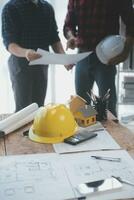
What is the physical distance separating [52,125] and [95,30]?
0.95 meters

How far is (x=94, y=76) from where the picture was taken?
6.97ft

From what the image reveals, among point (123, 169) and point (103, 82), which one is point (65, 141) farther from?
point (103, 82)

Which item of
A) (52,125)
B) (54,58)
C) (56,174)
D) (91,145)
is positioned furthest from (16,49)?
(56,174)

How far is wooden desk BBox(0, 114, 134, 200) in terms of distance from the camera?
1.17 m

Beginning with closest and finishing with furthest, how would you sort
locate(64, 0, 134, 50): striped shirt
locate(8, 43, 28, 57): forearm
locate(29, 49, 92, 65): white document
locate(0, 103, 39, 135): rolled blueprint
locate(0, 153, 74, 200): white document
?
locate(0, 153, 74, 200): white document → locate(0, 103, 39, 135): rolled blueprint → locate(29, 49, 92, 65): white document → locate(8, 43, 28, 57): forearm → locate(64, 0, 134, 50): striped shirt

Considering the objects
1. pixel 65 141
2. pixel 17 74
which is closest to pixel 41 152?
pixel 65 141

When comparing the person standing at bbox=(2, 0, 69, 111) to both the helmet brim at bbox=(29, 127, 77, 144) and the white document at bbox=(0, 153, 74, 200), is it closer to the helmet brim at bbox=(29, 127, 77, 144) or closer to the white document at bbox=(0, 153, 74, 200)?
the helmet brim at bbox=(29, 127, 77, 144)

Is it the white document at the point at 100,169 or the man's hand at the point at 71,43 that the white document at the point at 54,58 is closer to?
the man's hand at the point at 71,43

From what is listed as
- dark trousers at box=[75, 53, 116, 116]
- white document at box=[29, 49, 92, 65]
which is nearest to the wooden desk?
white document at box=[29, 49, 92, 65]

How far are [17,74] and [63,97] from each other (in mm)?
1014

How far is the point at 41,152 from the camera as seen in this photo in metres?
1.17

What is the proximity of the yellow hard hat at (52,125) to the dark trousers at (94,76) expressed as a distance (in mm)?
762

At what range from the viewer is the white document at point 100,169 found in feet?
2.93

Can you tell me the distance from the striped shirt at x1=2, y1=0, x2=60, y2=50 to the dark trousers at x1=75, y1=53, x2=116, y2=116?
0.91ft
